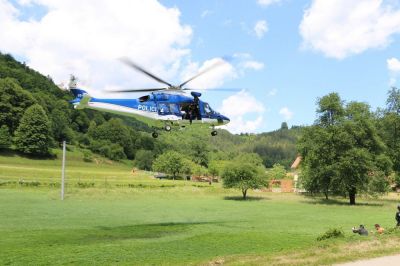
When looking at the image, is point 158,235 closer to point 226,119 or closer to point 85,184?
point 226,119

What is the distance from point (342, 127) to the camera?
7450 centimetres

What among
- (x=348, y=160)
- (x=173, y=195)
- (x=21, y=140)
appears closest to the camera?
(x=348, y=160)

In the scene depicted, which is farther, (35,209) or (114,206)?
(114,206)

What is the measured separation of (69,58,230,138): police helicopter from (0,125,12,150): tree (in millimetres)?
97529

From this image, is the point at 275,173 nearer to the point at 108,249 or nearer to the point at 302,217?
the point at 302,217

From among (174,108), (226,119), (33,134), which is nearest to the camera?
(174,108)

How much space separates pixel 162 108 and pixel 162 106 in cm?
14

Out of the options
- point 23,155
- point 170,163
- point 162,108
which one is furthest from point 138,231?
point 23,155

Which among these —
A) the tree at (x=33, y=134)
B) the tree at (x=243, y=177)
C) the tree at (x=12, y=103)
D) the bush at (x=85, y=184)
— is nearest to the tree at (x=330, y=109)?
the tree at (x=243, y=177)

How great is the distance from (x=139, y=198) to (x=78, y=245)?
4345cm

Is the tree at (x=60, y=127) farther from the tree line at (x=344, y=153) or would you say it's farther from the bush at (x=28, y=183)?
the tree line at (x=344, y=153)

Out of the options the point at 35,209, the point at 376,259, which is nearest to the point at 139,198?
the point at 35,209

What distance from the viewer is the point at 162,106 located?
1164 inches

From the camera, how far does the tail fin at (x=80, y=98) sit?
90.6ft
